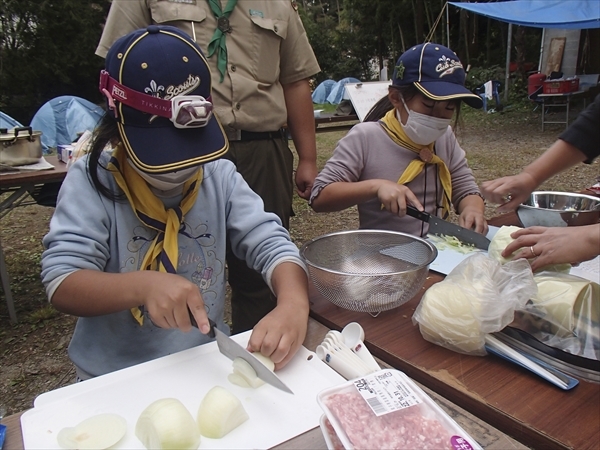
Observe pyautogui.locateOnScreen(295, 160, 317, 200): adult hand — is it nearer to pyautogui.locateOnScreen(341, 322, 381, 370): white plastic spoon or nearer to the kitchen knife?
the kitchen knife

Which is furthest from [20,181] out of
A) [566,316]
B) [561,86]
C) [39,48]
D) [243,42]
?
[39,48]

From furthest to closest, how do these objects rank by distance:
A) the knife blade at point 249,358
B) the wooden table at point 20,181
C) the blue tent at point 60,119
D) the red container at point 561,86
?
the red container at point 561,86 → the blue tent at point 60,119 → the wooden table at point 20,181 → the knife blade at point 249,358

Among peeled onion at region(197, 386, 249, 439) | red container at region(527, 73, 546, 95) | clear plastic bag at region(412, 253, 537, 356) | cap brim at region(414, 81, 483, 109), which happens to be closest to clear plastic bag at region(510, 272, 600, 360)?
clear plastic bag at region(412, 253, 537, 356)

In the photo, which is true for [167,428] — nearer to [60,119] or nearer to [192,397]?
[192,397]

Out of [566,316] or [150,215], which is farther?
[150,215]

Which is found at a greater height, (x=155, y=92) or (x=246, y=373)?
(x=155, y=92)

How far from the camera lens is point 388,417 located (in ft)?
2.38

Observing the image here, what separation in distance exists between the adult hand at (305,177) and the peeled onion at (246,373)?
1303 mm

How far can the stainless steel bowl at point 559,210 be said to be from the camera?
157cm

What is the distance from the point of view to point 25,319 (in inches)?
128

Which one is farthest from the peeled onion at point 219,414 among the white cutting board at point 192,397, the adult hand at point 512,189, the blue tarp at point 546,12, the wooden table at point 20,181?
the blue tarp at point 546,12

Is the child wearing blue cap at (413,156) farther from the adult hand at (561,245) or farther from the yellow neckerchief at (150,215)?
the yellow neckerchief at (150,215)

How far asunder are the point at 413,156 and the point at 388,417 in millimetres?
1490

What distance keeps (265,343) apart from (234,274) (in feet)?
3.28
